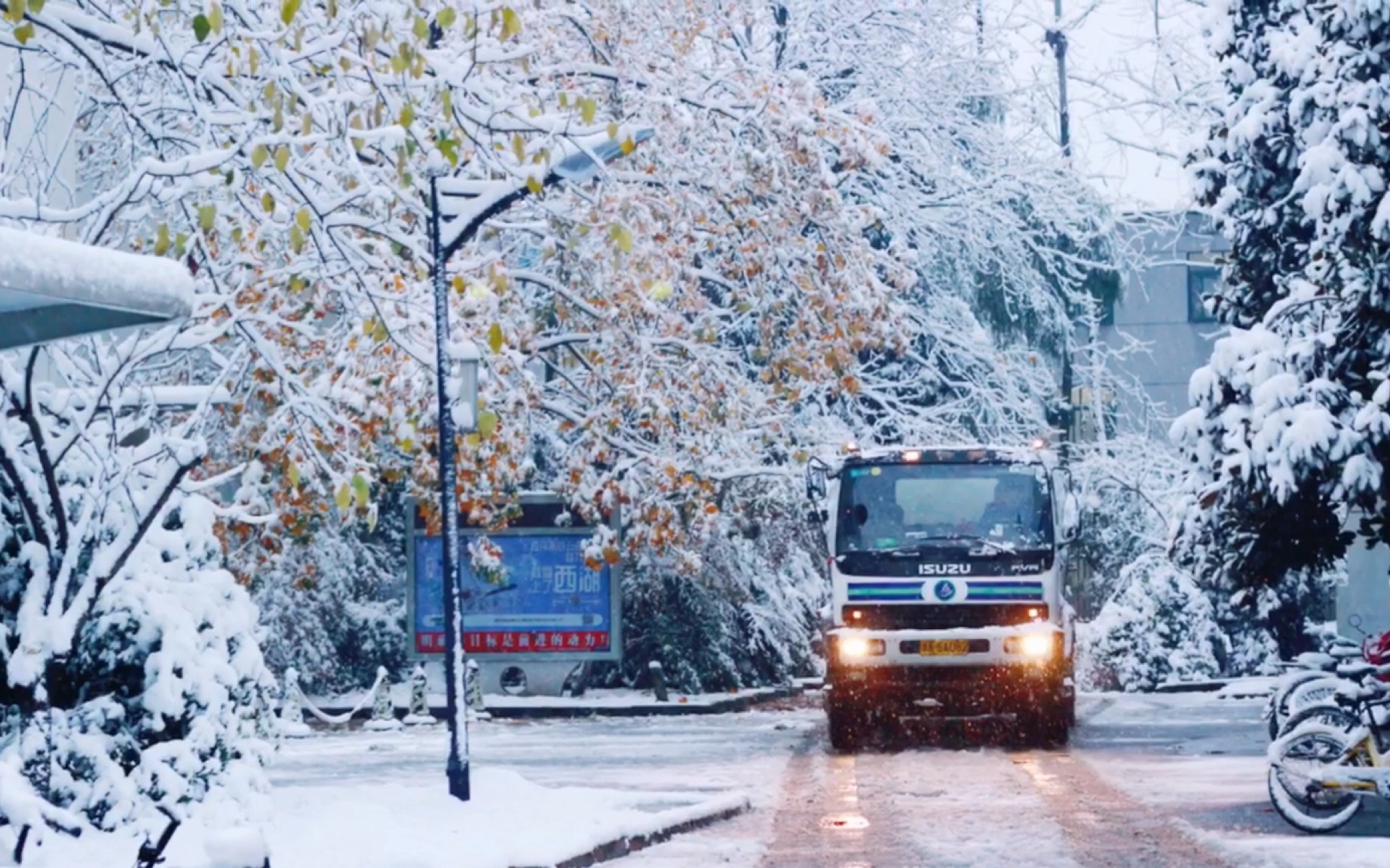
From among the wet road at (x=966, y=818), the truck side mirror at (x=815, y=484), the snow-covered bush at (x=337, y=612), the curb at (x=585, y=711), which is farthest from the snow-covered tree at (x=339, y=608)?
the wet road at (x=966, y=818)

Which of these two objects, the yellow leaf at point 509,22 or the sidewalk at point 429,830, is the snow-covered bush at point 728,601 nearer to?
the sidewalk at point 429,830

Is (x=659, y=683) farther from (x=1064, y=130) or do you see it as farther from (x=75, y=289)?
(x=75, y=289)

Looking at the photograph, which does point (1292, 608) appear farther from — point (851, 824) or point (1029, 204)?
point (851, 824)

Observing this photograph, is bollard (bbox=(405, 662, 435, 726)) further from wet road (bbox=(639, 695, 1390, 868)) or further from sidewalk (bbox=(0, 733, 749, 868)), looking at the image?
sidewalk (bbox=(0, 733, 749, 868))

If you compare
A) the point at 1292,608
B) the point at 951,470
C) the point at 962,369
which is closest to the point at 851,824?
the point at 951,470

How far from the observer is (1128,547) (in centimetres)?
3741

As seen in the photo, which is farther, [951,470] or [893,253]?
[893,253]

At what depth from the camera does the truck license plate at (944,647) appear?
2047cm

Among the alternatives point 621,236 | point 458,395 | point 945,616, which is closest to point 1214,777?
point 945,616

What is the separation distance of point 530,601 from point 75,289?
2060 cm

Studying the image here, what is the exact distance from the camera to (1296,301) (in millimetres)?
16266

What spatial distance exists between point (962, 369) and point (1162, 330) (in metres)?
20.2

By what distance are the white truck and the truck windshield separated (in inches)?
0.4

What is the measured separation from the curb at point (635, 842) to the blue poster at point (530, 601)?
41.1ft
